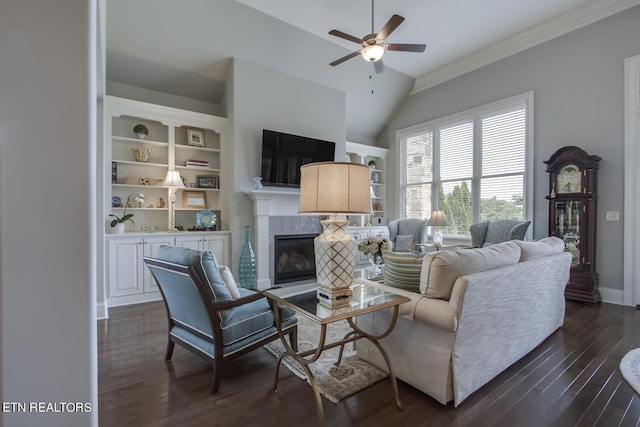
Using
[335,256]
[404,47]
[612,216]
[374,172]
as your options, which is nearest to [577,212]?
[612,216]

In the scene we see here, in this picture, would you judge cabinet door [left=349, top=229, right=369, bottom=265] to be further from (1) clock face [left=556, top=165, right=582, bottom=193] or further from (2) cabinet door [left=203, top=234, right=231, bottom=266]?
(1) clock face [left=556, top=165, right=582, bottom=193]

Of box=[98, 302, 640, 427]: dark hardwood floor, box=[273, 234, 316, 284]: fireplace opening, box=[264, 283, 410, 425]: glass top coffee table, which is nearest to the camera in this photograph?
box=[264, 283, 410, 425]: glass top coffee table

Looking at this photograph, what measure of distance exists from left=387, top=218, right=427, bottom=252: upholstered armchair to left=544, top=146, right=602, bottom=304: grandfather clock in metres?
2.15

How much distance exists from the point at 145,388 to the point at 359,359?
1.48m

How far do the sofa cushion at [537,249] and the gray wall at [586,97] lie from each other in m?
1.94

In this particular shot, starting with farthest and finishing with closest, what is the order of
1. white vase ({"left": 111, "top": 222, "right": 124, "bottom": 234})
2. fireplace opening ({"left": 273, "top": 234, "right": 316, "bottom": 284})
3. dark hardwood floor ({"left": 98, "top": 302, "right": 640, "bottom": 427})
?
fireplace opening ({"left": 273, "top": 234, "right": 316, "bottom": 284})
white vase ({"left": 111, "top": 222, "right": 124, "bottom": 234})
dark hardwood floor ({"left": 98, "top": 302, "right": 640, "bottom": 427})

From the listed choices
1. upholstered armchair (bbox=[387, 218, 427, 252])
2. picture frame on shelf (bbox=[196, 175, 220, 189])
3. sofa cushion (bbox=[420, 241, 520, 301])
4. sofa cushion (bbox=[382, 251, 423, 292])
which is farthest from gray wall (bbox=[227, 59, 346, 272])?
sofa cushion (bbox=[420, 241, 520, 301])

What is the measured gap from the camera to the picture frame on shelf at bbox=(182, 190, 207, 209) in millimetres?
4562

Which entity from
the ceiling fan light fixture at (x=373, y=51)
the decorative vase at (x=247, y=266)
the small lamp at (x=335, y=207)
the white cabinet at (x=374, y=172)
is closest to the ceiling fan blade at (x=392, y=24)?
the ceiling fan light fixture at (x=373, y=51)

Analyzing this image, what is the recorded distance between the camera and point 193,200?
4598 millimetres

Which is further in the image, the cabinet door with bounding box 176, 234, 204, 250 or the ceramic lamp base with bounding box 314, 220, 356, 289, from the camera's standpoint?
the cabinet door with bounding box 176, 234, 204, 250

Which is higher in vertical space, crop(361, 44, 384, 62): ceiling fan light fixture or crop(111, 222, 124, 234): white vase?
crop(361, 44, 384, 62): ceiling fan light fixture

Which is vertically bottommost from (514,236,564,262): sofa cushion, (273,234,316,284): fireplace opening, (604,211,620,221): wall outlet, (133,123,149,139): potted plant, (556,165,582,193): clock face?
(273,234,316,284): fireplace opening

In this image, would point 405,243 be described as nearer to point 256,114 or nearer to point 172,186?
point 256,114
